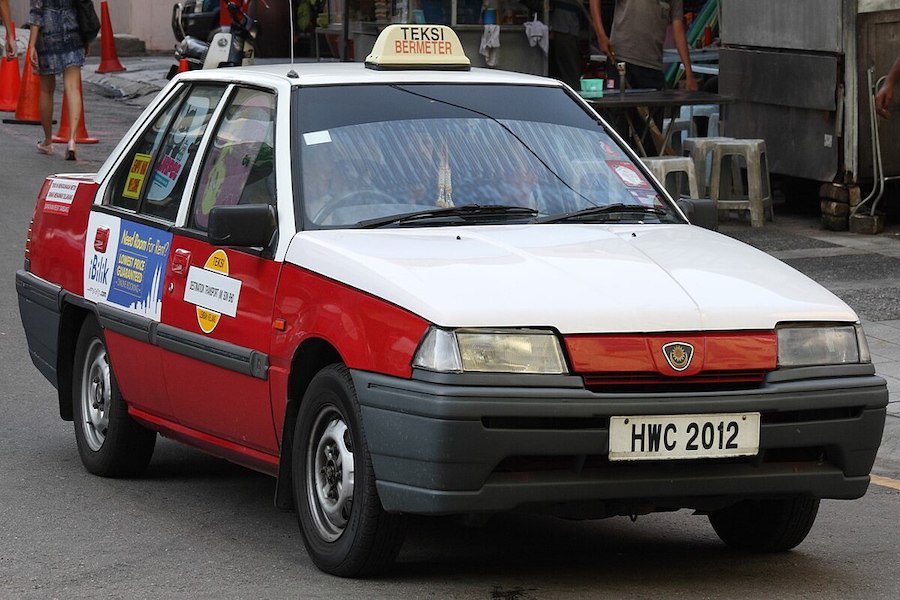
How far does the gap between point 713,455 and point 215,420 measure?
189 centimetres

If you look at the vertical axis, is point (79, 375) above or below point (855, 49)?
below

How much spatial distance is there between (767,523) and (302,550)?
1.49m

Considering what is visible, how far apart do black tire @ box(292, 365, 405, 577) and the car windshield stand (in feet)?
2.24

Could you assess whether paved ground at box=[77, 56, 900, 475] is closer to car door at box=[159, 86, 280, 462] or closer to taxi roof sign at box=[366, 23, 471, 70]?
taxi roof sign at box=[366, 23, 471, 70]

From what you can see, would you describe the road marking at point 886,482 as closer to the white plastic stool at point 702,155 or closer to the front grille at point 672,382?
the front grille at point 672,382

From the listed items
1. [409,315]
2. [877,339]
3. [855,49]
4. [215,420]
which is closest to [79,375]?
[215,420]

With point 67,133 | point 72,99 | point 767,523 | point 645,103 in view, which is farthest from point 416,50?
point 67,133

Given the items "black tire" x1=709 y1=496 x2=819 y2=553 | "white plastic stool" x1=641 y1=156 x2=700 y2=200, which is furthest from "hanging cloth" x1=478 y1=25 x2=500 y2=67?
"black tire" x1=709 y1=496 x2=819 y2=553

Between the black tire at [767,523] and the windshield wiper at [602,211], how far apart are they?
3.44 ft

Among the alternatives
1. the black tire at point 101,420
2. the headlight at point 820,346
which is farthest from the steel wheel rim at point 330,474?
the black tire at point 101,420

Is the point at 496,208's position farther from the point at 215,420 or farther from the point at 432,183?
the point at 215,420

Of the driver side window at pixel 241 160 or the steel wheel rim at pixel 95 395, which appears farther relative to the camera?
the steel wheel rim at pixel 95 395

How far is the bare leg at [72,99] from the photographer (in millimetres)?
15844

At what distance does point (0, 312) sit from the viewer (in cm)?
1034
